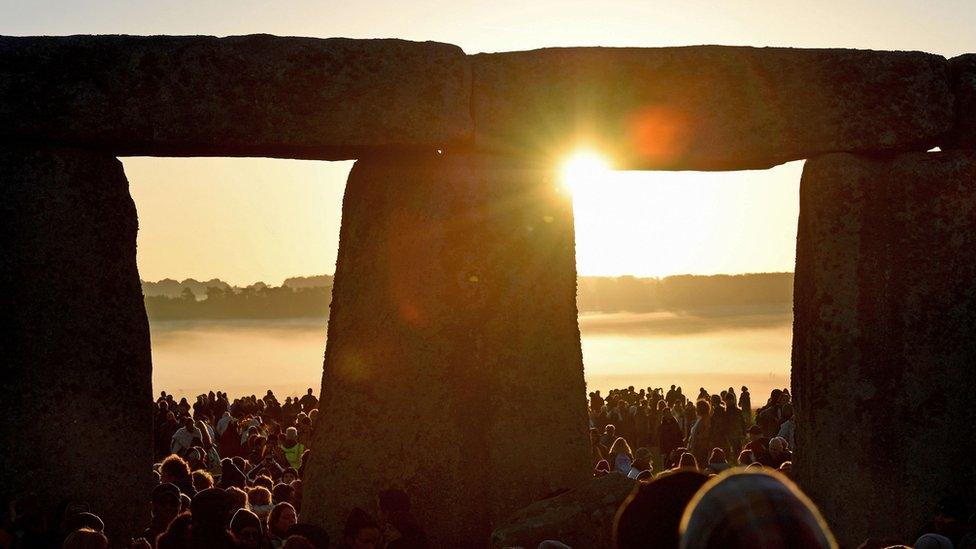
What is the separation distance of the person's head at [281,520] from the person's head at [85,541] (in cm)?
152

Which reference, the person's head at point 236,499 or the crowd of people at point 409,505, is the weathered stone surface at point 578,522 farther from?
the person's head at point 236,499

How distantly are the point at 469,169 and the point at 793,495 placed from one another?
23.7 feet

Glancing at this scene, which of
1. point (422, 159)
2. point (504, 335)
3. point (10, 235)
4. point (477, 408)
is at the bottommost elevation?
point (477, 408)

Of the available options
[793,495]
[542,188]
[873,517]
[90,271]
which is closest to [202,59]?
[90,271]

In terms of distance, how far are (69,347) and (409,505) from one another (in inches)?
120

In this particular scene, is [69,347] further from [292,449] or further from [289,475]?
[292,449]

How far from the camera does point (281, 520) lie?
6602 mm

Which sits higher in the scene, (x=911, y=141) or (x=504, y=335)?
(x=911, y=141)

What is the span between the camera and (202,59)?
9.02m

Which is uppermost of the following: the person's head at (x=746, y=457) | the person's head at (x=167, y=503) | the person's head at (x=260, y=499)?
the person's head at (x=167, y=503)

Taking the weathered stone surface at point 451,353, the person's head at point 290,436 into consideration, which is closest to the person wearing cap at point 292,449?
the person's head at point 290,436

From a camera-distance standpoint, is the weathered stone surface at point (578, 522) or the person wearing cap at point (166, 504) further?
the weathered stone surface at point (578, 522)

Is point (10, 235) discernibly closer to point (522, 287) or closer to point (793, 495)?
point (522, 287)

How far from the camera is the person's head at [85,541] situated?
5090 millimetres
